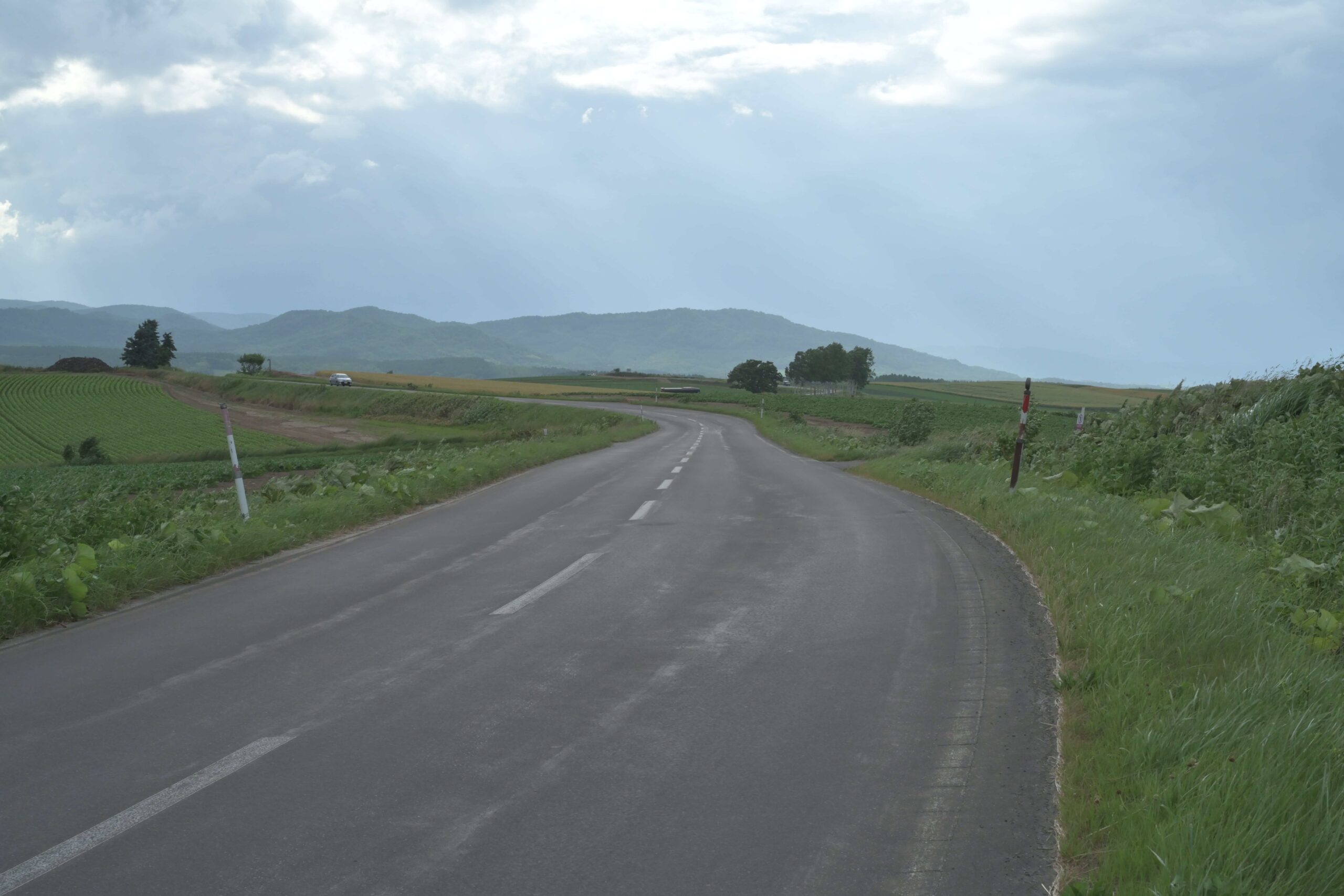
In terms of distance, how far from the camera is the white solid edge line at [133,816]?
333 centimetres

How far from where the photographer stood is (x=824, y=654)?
5.95 metres

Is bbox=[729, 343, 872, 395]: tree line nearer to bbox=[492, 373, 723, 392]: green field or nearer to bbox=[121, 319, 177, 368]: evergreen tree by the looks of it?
bbox=[492, 373, 723, 392]: green field

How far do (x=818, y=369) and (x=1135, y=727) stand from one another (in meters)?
164

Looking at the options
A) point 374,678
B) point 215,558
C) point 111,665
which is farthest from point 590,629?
point 215,558

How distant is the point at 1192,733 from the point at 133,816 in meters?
4.66

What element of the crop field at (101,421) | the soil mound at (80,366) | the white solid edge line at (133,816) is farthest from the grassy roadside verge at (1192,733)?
the soil mound at (80,366)

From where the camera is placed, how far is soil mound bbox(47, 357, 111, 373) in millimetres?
96125

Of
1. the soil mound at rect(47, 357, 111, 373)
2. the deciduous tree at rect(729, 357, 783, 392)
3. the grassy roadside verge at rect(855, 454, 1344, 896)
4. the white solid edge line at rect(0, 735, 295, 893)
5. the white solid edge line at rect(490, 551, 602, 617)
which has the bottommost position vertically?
the soil mound at rect(47, 357, 111, 373)

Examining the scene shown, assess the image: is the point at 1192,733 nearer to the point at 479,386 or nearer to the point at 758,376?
the point at 479,386

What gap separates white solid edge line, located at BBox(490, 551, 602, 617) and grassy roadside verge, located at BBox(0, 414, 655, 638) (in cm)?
361

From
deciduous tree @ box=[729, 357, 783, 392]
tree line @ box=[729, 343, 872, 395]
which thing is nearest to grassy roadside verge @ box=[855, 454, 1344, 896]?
deciduous tree @ box=[729, 357, 783, 392]

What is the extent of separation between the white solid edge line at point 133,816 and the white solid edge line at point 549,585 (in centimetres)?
273

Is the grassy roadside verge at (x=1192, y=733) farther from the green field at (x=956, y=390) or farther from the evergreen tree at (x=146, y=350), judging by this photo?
the evergreen tree at (x=146, y=350)

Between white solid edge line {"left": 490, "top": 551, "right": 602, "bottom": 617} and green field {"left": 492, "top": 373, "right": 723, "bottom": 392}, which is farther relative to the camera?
green field {"left": 492, "top": 373, "right": 723, "bottom": 392}
